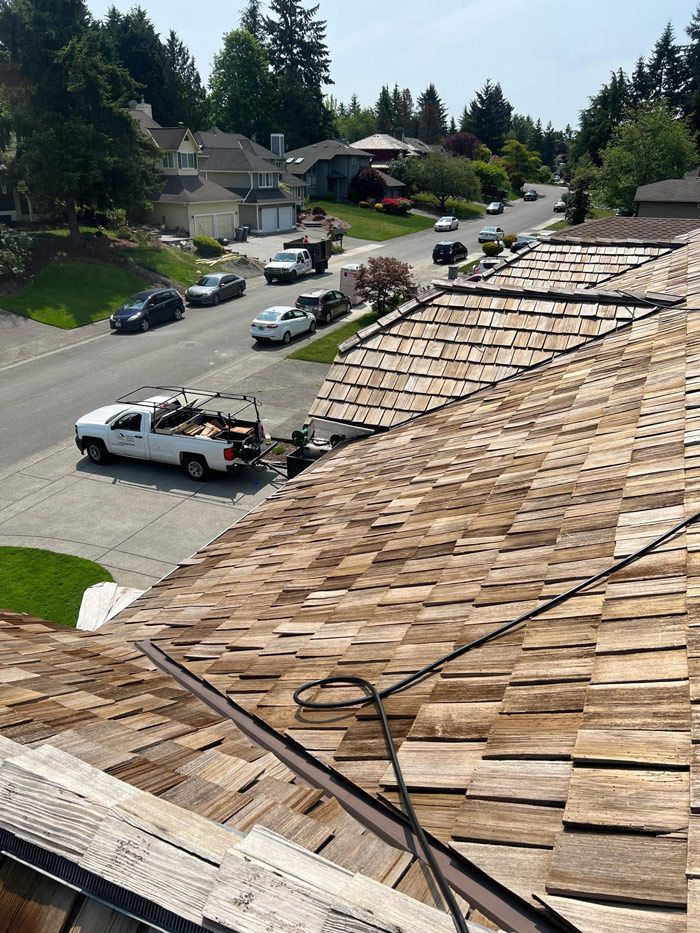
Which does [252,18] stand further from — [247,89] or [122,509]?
[122,509]

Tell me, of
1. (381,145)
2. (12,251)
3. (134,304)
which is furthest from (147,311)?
(381,145)

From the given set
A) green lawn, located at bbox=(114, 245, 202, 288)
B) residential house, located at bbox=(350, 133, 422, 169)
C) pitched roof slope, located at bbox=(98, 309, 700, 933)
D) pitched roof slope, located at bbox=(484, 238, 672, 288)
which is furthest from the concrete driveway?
residential house, located at bbox=(350, 133, 422, 169)

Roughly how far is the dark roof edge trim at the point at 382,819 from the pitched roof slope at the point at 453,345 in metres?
6.52

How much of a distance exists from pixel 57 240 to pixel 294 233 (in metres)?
22.3

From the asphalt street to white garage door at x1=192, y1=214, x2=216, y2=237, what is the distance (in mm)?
14310

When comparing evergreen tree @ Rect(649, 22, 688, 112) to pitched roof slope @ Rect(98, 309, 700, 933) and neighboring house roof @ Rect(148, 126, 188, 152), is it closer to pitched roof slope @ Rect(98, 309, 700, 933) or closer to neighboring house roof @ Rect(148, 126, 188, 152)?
neighboring house roof @ Rect(148, 126, 188, 152)

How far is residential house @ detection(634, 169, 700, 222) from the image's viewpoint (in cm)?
3656

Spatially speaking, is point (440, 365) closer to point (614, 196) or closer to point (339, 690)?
point (339, 690)

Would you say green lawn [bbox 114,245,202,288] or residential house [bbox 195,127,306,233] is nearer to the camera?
green lawn [bbox 114,245,202,288]

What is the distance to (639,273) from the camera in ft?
48.2

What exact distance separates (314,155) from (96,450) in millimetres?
61879

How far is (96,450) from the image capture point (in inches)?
739

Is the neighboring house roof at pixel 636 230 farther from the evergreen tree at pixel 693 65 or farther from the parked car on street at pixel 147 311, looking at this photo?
the evergreen tree at pixel 693 65

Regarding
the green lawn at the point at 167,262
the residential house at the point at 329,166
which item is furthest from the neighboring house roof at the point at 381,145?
the green lawn at the point at 167,262
